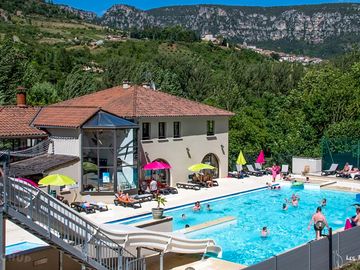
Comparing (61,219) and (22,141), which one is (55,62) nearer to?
(22,141)

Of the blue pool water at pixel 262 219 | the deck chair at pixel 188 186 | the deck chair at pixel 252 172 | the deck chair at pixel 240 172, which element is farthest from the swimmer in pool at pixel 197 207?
the deck chair at pixel 252 172

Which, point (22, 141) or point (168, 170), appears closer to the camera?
point (22, 141)

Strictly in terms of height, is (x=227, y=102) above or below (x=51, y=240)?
above

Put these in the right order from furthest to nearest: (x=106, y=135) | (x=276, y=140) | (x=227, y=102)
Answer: (x=227, y=102) → (x=276, y=140) → (x=106, y=135)

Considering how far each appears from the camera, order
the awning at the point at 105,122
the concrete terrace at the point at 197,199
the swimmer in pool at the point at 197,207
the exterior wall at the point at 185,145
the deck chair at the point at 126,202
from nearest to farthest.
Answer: the concrete terrace at the point at 197,199, the deck chair at the point at 126,202, the swimmer in pool at the point at 197,207, the awning at the point at 105,122, the exterior wall at the point at 185,145

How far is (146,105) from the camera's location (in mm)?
32312

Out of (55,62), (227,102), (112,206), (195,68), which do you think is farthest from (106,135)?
(55,62)

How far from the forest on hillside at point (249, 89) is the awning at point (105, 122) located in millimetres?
14351

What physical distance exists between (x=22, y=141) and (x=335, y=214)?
17697 mm

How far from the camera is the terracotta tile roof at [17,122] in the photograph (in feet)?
92.2

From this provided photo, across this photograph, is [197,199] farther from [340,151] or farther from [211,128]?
[340,151]

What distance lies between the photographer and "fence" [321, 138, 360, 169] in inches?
1549

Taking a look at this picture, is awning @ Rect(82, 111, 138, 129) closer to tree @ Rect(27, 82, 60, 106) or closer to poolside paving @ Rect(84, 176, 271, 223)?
poolside paving @ Rect(84, 176, 271, 223)

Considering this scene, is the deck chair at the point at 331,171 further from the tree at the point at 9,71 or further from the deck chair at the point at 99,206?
the tree at the point at 9,71
